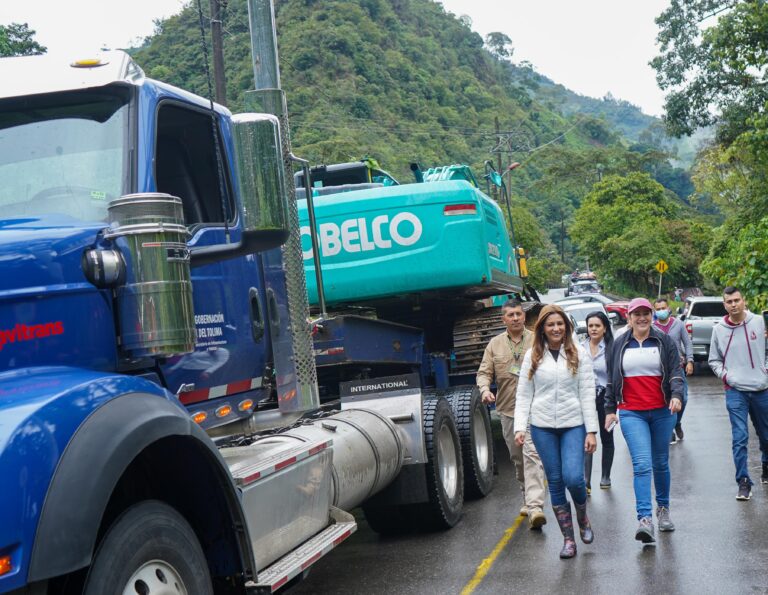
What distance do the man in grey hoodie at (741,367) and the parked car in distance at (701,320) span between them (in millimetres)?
14608

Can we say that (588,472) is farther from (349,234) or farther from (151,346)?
(151,346)

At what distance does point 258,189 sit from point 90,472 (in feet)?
4.86

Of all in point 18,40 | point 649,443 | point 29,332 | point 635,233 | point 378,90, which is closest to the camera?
point 29,332

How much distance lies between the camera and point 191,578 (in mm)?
4074

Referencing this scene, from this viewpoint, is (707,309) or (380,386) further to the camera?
(707,309)

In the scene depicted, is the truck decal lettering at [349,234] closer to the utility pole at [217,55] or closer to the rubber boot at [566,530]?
the rubber boot at [566,530]

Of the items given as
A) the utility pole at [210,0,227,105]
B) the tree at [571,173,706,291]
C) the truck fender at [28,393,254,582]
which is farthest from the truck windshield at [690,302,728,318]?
the tree at [571,173,706,291]

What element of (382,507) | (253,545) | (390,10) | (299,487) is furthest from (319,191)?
(390,10)

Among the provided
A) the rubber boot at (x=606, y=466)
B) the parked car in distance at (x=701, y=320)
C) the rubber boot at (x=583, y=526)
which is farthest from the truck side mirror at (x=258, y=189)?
the parked car in distance at (x=701, y=320)

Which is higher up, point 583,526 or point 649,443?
point 649,443

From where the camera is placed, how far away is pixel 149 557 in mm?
3850

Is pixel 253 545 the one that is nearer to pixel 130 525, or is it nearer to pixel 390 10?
pixel 130 525

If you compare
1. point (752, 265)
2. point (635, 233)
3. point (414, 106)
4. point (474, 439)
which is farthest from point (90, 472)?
point (414, 106)

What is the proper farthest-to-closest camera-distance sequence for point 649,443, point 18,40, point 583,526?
1. point 18,40
2. point 649,443
3. point 583,526
